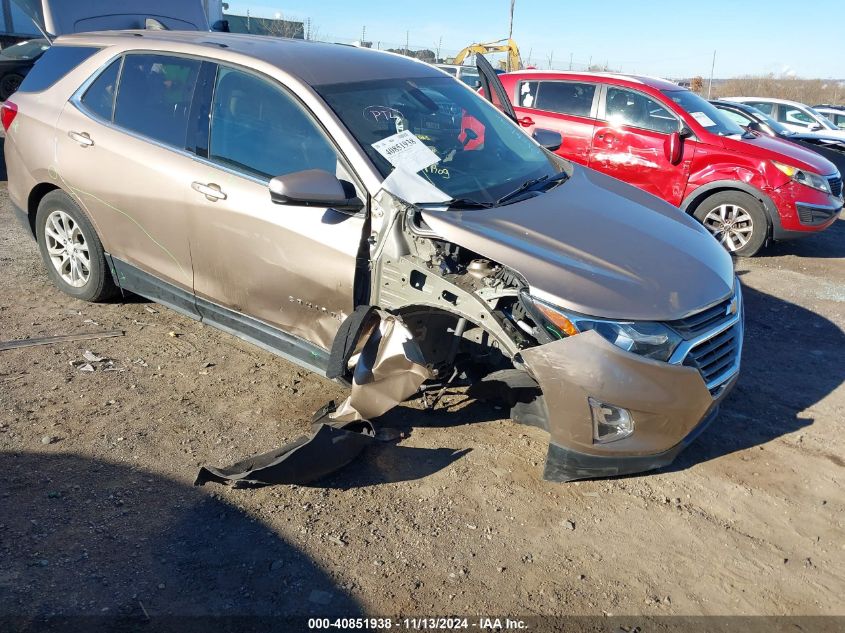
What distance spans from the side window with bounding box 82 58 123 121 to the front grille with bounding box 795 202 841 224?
6.56 m

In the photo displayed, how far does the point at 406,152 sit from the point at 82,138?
2281mm

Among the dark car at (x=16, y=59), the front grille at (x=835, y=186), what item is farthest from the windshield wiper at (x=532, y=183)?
the dark car at (x=16, y=59)

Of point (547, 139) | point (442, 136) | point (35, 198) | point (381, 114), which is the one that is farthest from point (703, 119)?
point (35, 198)

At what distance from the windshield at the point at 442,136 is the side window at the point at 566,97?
4007mm

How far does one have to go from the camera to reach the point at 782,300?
6.25 meters

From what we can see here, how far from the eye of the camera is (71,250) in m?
5.00

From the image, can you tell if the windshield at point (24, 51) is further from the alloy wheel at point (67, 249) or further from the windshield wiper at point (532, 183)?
the windshield wiper at point (532, 183)

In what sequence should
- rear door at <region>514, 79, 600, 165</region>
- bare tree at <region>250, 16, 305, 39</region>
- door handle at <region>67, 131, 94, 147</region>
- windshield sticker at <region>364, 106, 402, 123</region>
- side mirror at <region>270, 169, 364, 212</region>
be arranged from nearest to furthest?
side mirror at <region>270, 169, 364, 212</region>
windshield sticker at <region>364, 106, 402, 123</region>
door handle at <region>67, 131, 94, 147</region>
rear door at <region>514, 79, 600, 165</region>
bare tree at <region>250, 16, 305, 39</region>

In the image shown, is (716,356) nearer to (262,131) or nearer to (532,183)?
(532,183)

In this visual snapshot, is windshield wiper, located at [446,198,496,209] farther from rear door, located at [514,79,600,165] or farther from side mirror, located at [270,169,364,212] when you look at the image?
rear door, located at [514,79,600,165]

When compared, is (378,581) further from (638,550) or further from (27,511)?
(27,511)

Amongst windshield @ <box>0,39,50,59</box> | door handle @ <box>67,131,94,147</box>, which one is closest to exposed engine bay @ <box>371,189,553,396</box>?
door handle @ <box>67,131,94,147</box>

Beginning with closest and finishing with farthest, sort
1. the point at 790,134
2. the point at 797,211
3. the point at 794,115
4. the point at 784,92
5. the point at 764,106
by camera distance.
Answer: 1. the point at 797,211
2. the point at 790,134
3. the point at 794,115
4. the point at 764,106
5. the point at 784,92

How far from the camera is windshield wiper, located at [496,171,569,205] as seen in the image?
12.5ft
